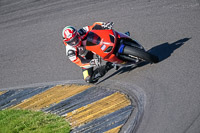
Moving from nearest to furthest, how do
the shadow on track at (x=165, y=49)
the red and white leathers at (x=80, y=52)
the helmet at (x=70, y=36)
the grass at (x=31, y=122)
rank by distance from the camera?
the grass at (x=31, y=122) → the helmet at (x=70, y=36) → the red and white leathers at (x=80, y=52) → the shadow on track at (x=165, y=49)

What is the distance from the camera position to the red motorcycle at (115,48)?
7.86 metres

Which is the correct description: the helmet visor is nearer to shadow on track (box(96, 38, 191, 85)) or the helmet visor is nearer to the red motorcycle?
the red motorcycle

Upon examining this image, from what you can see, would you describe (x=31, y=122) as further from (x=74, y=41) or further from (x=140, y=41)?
(x=140, y=41)

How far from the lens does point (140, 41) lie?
956 centimetres

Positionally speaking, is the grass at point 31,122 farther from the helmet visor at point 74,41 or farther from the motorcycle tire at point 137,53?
the motorcycle tire at point 137,53

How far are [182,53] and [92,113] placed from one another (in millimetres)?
2618

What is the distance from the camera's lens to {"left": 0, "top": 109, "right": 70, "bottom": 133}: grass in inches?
297

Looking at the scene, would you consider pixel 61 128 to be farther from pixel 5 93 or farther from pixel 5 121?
pixel 5 93

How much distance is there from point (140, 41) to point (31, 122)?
12.1 ft

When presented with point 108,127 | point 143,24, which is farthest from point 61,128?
point 143,24

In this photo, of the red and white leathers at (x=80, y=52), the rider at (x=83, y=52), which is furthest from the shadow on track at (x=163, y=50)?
the red and white leathers at (x=80, y=52)

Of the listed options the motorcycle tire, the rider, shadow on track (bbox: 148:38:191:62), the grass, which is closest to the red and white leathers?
the rider

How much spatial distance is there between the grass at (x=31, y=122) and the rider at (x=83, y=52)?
1.36 metres

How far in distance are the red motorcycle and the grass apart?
1806 millimetres
